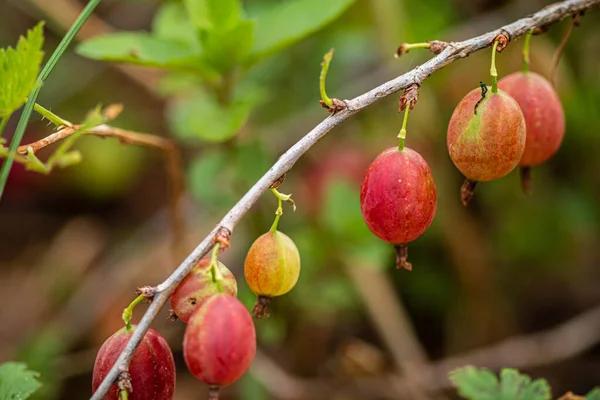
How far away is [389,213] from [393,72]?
1535mm

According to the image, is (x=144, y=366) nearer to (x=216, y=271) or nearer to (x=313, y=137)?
(x=216, y=271)

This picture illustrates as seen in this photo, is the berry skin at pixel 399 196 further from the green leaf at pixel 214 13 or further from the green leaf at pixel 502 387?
the green leaf at pixel 214 13

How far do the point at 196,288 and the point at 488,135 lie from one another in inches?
21.2

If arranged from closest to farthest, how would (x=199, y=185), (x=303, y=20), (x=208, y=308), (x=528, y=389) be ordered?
(x=208, y=308), (x=528, y=389), (x=303, y=20), (x=199, y=185)

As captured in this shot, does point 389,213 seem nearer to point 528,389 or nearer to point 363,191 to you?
point 363,191

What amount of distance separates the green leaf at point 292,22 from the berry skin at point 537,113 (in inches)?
21.7

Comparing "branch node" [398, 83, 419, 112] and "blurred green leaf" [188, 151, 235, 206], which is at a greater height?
"blurred green leaf" [188, 151, 235, 206]

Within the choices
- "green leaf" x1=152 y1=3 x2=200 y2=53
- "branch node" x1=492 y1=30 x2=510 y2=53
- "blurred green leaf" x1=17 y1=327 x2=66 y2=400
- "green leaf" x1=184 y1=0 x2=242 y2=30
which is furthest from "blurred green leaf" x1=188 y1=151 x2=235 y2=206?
"branch node" x1=492 y1=30 x2=510 y2=53

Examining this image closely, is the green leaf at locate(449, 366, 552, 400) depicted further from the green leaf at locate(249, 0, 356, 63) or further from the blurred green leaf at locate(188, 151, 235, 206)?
the blurred green leaf at locate(188, 151, 235, 206)

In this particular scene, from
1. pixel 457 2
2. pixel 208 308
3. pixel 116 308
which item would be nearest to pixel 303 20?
pixel 208 308

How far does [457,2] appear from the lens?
2.75 meters

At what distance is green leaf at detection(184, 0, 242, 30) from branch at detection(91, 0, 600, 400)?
2.34 ft

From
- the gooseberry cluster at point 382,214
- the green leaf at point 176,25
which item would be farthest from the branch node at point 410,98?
the green leaf at point 176,25

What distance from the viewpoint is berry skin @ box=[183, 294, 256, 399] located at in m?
0.96
